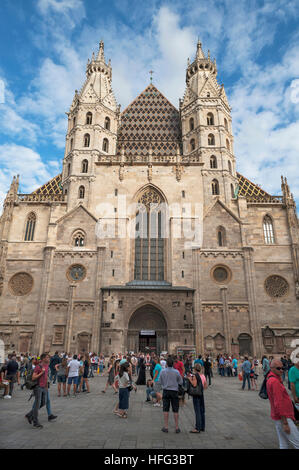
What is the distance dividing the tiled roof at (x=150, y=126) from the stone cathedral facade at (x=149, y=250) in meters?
1.30

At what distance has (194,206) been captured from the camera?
2836cm

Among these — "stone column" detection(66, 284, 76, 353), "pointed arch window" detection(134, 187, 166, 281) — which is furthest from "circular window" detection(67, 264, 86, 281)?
"pointed arch window" detection(134, 187, 166, 281)

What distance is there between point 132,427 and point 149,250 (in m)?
21.1

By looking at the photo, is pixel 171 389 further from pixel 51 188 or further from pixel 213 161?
pixel 51 188

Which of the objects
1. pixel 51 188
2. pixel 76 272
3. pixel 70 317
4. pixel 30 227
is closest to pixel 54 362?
pixel 70 317

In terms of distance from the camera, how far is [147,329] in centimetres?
2492

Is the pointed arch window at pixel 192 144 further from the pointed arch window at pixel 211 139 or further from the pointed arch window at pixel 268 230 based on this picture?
the pointed arch window at pixel 268 230

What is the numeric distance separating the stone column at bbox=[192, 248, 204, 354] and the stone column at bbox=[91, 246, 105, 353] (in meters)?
7.52

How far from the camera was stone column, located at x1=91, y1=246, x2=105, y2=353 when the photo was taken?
23.5 m

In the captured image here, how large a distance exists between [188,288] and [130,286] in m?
4.65
